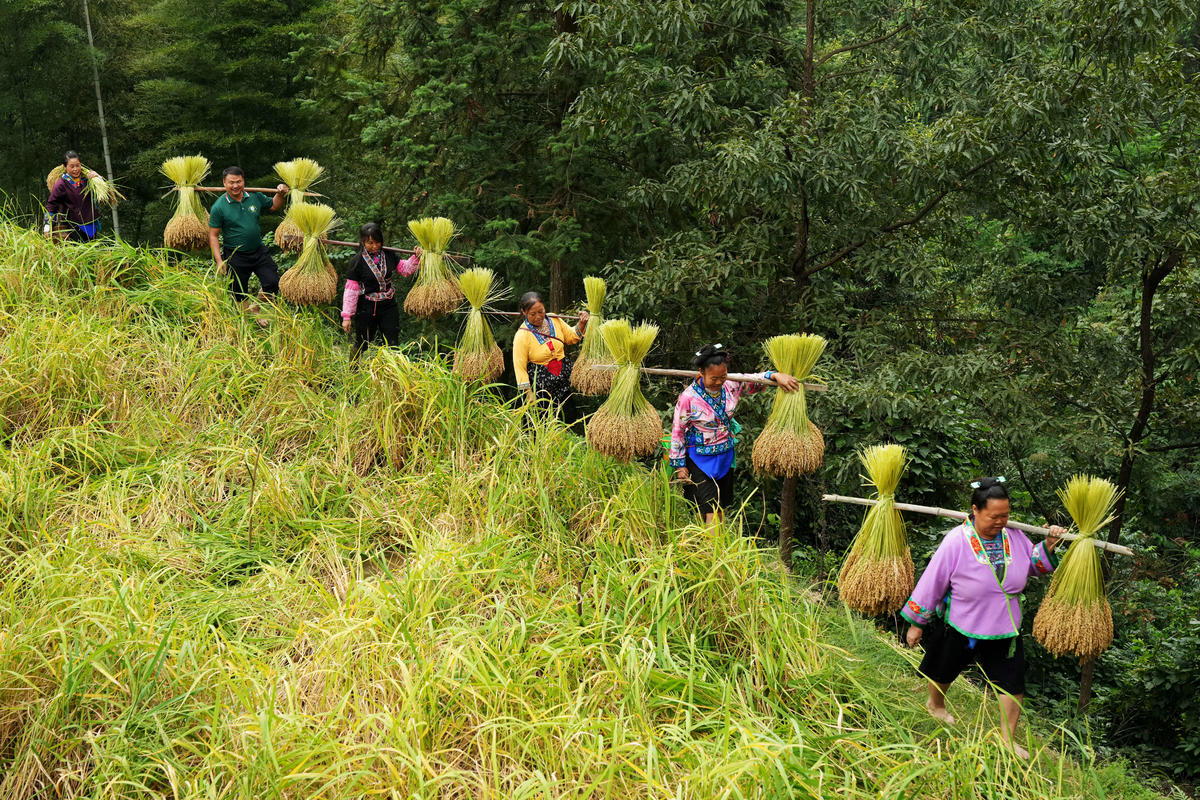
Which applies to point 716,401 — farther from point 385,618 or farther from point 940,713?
point 385,618

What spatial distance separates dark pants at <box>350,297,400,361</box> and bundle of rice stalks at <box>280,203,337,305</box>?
A: 0.78 feet

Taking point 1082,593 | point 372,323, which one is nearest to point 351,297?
point 372,323

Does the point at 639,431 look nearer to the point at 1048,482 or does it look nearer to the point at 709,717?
the point at 709,717

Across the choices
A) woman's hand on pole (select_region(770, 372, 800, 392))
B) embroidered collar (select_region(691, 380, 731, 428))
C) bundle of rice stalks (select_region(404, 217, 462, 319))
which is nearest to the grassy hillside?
embroidered collar (select_region(691, 380, 731, 428))

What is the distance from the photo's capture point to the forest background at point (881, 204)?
6.52 m

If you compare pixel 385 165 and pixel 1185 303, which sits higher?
pixel 385 165

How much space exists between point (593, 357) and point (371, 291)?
1.82m

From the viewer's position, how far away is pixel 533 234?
8.86m

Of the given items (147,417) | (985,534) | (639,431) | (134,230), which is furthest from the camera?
(134,230)

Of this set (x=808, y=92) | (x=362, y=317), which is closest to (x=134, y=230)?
(x=362, y=317)

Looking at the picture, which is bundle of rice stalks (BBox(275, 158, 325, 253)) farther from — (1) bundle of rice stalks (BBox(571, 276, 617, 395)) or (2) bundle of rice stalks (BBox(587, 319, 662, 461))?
(2) bundle of rice stalks (BBox(587, 319, 662, 461))

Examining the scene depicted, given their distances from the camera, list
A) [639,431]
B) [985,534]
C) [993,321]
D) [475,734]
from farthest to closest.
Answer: [993,321] < [639,431] < [985,534] < [475,734]

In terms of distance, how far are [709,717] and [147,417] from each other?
12.8 ft

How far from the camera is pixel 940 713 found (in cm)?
448
